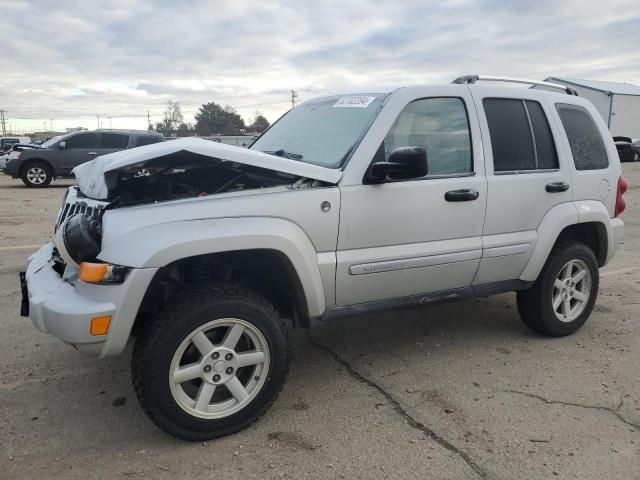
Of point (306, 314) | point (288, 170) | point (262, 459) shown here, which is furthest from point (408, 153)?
point (262, 459)

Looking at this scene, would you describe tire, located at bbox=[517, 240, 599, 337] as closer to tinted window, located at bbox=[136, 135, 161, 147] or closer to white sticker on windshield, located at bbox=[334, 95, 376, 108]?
white sticker on windshield, located at bbox=[334, 95, 376, 108]

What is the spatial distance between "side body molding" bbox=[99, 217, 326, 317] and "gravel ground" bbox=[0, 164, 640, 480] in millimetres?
742

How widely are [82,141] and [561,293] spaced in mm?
14903

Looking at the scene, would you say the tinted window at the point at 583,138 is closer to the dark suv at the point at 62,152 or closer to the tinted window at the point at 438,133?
the tinted window at the point at 438,133

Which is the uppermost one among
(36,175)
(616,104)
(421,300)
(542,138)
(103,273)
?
(616,104)

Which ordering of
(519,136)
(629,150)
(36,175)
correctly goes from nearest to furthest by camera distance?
(519,136) < (36,175) < (629,150)

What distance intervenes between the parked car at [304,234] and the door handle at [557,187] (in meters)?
0.01

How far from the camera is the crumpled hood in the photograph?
2851mm

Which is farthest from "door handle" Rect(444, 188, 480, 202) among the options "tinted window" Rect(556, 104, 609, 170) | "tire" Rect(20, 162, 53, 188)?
"tire" Rect(20, 162, 53, 188)

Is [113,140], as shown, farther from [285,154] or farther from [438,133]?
[438,133]

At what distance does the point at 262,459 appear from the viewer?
274 cm

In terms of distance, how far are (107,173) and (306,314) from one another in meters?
1.32

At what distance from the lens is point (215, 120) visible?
194ft

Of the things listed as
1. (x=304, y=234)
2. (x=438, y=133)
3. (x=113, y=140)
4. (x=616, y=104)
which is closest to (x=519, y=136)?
(x=438, y=133)
